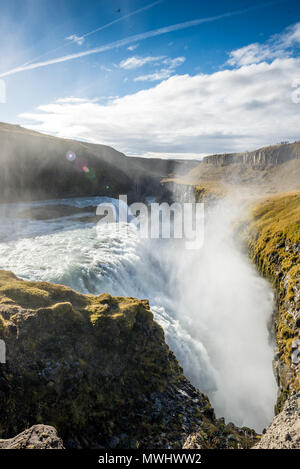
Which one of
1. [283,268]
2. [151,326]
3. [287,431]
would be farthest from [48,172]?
[287,431]

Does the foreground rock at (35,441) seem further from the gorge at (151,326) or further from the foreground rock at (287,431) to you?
the foreground rock at (287,431)

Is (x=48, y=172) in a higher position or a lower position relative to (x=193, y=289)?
higher

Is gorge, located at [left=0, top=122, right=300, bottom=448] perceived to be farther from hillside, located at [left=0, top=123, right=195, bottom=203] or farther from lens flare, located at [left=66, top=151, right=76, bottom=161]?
lens flare, located at [left=66, top=151, right=76, bottom=161]

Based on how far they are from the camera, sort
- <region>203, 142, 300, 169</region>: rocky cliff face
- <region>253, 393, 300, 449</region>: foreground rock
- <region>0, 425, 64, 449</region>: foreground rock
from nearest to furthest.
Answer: <region>0, 425, 64, 449</region>: foreground rock → <region>253, 393, 300, 449</region>: foreground rock → <region>203, 142, 300, 169</region>: rocky cliff face

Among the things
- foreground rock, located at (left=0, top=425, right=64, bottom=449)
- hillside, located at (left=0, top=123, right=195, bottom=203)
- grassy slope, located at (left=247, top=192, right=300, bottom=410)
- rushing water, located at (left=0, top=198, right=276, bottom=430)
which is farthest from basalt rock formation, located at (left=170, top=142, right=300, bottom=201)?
foreground rock, located at (left=0, top=425, right=64, bottom=449)

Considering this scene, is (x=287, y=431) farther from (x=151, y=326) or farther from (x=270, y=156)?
(x=270, y=156)

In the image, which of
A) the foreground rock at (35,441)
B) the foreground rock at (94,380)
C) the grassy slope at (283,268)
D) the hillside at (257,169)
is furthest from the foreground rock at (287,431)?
the hillside at (257,169)
